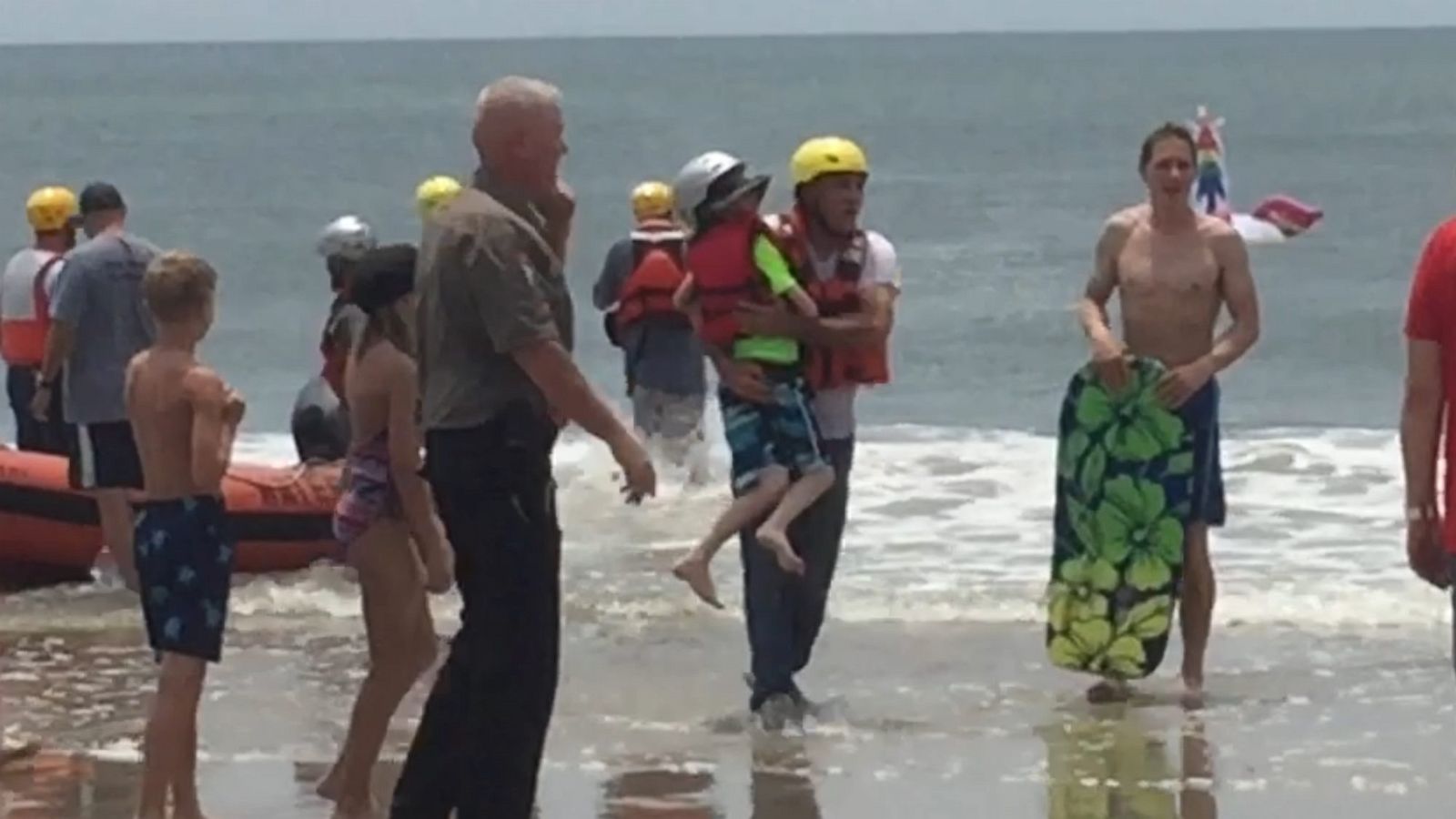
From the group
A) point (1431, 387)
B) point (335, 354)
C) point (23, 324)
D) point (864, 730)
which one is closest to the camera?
point (1431, 387)

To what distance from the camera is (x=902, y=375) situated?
24.7 m

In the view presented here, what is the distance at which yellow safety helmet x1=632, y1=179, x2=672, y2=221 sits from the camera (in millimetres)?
13555

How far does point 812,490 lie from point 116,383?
320 centimetres

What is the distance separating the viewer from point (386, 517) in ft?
22.2

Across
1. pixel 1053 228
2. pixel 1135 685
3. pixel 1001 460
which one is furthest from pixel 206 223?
pixel 1135 685

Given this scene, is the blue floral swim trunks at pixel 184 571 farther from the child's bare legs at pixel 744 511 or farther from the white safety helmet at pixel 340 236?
the white safety helmet at pixel 340 236

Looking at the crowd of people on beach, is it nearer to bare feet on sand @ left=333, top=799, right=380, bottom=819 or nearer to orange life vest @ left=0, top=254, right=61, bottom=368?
bare feet on sand @ left=333, top=799, right=380, bottom=819

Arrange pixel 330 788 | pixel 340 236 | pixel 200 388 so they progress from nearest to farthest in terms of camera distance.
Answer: pixel 200 388, pixel 330 788, pixel 340 236

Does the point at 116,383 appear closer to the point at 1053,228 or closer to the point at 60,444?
the point at 60,444

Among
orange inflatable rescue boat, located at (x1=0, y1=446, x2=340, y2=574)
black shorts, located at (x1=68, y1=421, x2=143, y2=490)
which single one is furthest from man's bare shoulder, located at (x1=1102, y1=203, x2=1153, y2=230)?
orange inflatable rescue boat, located at (x1=0, y1=446, x2=340, y2=574)

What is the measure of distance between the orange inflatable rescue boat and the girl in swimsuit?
457 cm

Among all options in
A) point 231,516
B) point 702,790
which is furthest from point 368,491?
point 231,516

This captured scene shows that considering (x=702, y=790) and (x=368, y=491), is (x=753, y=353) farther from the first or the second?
(x=368, y=491)

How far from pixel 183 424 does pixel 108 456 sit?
12.7ft
